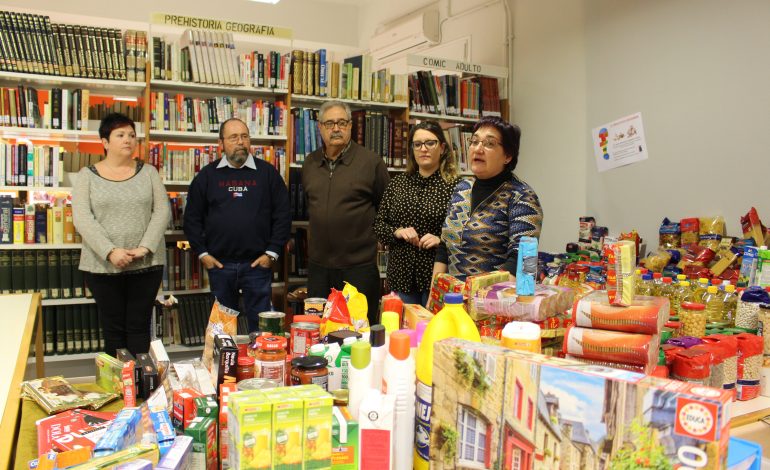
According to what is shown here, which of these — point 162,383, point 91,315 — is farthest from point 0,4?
point 162,383

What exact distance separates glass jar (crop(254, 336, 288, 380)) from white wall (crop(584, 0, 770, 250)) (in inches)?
114

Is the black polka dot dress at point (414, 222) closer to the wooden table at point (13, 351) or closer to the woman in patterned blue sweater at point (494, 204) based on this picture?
the woman in patterned blue sweater at point (494, 204)

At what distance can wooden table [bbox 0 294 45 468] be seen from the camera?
146cm

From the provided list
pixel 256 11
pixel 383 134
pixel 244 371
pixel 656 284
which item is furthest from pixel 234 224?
pixel 256 11

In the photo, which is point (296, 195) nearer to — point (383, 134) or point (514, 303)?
point (383, 134)

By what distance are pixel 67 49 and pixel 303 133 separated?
1581 mm

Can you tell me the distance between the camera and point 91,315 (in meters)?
3.98

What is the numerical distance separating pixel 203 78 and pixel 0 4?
3.47m

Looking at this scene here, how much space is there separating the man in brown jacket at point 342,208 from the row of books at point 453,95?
1.36 metres

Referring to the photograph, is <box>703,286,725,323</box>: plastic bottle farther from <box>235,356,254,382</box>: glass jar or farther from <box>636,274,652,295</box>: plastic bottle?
<box>235,356,254,382</box>: glass jar

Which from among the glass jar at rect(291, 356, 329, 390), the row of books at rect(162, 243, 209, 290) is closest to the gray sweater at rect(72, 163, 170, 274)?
the row of books at rect(162, 243, 209, 290)

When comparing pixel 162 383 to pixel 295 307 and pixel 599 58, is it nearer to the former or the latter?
pixel 295 307

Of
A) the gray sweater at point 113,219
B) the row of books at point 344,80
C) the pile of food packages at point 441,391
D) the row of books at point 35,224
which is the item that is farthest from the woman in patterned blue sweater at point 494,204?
the row of books at point 35,224

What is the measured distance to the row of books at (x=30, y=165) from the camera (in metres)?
3.75
